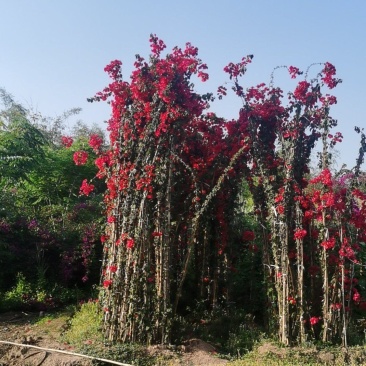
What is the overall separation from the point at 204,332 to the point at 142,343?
0.95 metres

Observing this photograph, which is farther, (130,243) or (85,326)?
(85,326)

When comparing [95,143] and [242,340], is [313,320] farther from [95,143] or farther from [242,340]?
[95,143]

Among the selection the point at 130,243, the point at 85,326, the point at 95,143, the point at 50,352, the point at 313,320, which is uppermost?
the point at 95,143

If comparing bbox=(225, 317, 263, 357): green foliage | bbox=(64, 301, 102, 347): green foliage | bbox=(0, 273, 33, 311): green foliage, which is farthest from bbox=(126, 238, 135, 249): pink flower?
bbox=(0, 273, 33, 311): green foliage

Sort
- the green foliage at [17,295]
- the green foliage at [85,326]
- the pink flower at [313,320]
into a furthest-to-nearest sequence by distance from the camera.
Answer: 1. the green foliage at [17,295]
2. the green foliage at [85,326]
3. the pink flower at [313,320]

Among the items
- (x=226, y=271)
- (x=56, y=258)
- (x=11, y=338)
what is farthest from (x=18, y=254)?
(x=226, y=271)

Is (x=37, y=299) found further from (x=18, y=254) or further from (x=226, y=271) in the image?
(x=226, y=271)

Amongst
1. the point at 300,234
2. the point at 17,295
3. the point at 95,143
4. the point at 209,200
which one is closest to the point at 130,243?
the point at 209,200

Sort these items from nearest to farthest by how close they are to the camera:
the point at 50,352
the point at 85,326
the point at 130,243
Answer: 1. the point at 50,352
2. the point at 130,243
3. the point at 85,326

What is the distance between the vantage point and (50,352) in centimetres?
481

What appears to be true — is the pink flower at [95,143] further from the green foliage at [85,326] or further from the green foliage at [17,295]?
the green foliage at [17,295]

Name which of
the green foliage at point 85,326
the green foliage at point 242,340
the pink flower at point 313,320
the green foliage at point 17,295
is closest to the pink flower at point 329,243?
the pink flower at point 313,320

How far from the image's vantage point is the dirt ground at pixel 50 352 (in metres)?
A: 4.63

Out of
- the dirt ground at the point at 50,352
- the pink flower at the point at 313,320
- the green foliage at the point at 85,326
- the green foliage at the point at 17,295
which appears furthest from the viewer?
the green foliage at the point at 17,295
